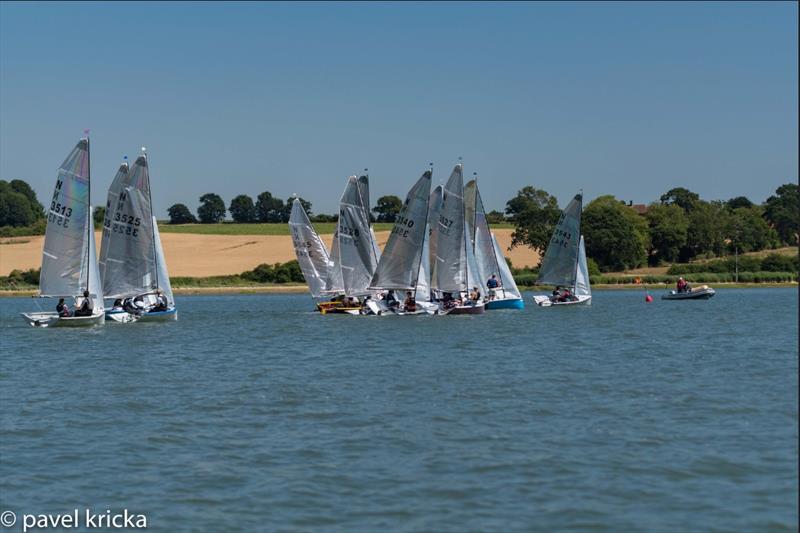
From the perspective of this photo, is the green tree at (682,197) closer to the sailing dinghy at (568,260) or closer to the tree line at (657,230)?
the tree line at (657,230)

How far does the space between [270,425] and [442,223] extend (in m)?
38.4

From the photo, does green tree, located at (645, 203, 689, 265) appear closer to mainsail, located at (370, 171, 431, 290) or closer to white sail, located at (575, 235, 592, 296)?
white sail, located at (575, 235, 592, 296)

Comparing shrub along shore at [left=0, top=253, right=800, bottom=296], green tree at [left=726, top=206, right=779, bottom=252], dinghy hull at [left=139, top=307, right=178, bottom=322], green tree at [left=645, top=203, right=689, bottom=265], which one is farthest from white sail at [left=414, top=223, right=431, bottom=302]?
green tree at [left=726, top=206, right=779, bottom=252]

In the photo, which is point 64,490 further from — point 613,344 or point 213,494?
point 613,344

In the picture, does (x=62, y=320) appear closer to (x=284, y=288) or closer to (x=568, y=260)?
(x=568, y=260)

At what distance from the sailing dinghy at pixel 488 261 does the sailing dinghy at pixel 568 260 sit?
475 cm

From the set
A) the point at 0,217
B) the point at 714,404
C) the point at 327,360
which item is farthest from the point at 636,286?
the point at 0,217

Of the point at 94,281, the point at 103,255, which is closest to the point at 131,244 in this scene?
the point at 103,255

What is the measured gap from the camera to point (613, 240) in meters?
121

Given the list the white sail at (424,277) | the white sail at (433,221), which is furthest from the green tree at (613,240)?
the white sail at (424,277)

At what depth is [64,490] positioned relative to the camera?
690 inches

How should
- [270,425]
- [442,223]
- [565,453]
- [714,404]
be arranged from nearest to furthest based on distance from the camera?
1. [565,453]
2. [270,425]
3. [714,404]
4. [442,223]

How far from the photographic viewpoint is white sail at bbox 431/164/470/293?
198 feet

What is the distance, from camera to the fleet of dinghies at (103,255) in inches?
1945
